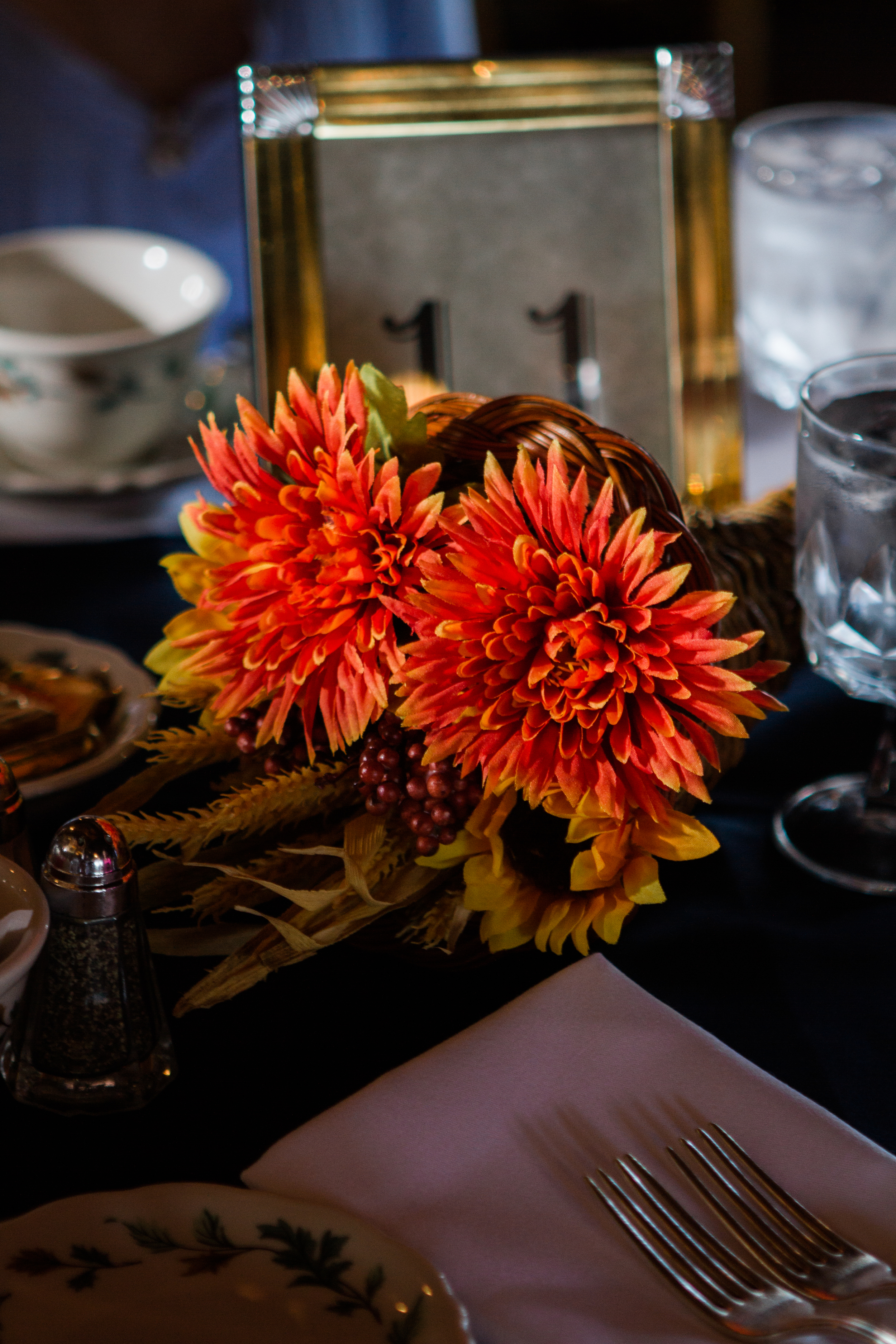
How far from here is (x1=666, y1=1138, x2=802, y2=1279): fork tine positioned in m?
0.29

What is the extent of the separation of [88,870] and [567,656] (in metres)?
0.14

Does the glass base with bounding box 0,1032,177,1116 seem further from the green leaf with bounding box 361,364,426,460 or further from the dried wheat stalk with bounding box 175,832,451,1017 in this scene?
the green leaf with bounding box 361,364,426,460

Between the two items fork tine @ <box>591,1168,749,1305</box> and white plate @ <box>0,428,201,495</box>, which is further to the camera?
white plate @ <box>0,428,201,495</box>

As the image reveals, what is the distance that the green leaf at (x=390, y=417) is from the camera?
394mm

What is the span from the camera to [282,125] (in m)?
0.62

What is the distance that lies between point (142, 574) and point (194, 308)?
0.18 meters

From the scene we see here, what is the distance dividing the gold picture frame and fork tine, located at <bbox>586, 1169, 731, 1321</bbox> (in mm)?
409

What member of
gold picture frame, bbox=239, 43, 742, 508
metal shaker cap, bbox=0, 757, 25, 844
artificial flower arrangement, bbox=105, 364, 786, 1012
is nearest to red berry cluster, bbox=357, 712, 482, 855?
artificial flower arrangement, bbox=105, 364, 786, 1012

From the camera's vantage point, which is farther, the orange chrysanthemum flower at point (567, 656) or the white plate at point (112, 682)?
the white plate at point (112, 682)

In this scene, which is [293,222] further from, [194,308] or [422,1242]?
[422,1242]

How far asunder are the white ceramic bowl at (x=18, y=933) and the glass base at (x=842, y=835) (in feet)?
0.90

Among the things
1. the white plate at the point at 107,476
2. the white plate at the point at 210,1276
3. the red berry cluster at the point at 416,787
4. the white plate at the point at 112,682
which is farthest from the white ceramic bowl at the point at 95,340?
the white plate at the point at 210,1276

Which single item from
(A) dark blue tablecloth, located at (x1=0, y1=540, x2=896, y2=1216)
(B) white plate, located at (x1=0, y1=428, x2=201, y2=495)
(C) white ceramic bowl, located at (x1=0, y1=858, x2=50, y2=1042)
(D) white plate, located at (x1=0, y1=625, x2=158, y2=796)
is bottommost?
(A) dark blue tablecloth, located at (x1=0, y1=540, x2=896, y2=1216)

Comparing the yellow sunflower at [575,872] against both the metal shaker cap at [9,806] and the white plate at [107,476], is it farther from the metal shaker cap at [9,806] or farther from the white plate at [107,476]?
the white plate at [107,476]
